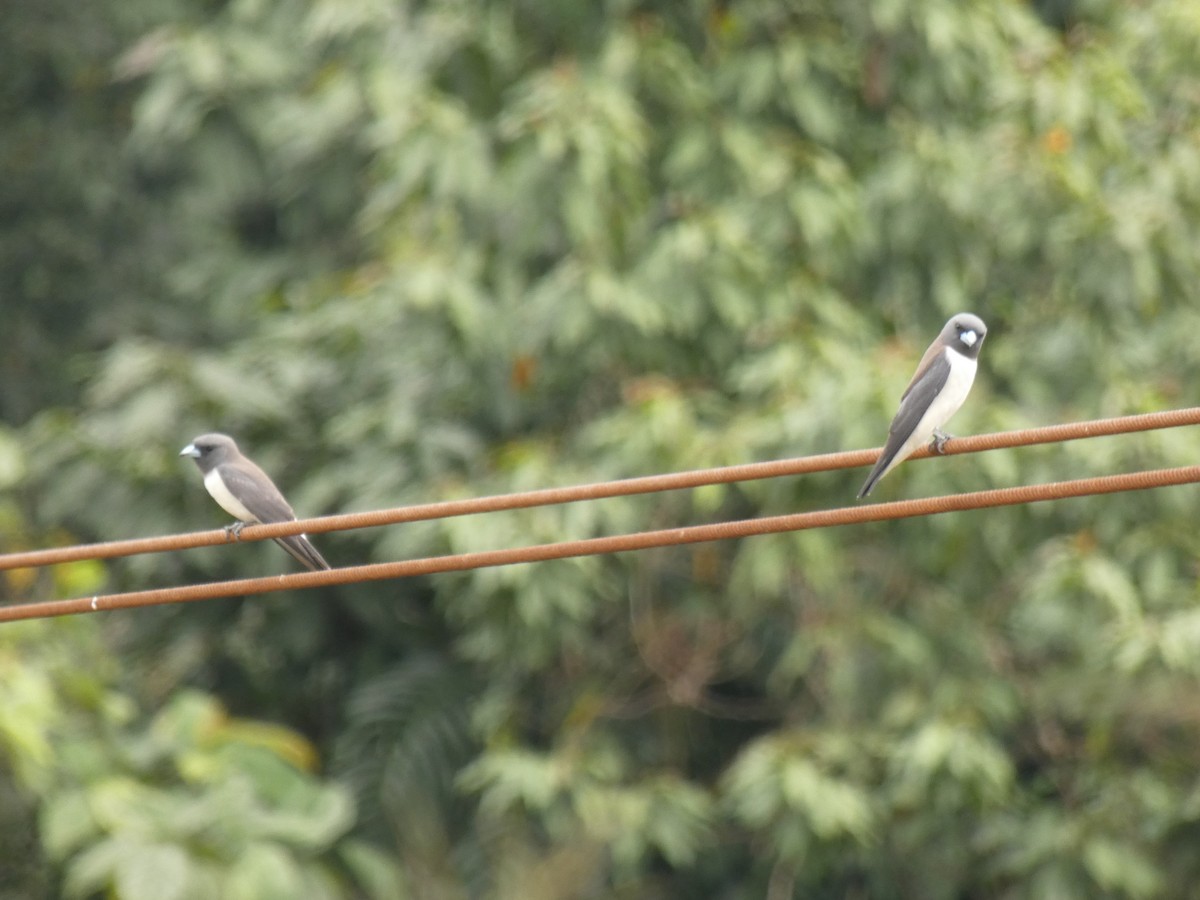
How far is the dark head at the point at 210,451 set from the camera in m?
7.73

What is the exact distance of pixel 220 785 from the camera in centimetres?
859

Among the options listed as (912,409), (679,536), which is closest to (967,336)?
(912,409)

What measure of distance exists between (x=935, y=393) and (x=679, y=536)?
1356mm

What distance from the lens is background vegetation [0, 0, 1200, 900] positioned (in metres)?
8.63

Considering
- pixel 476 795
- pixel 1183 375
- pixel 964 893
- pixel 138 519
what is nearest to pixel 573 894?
pixel 476 795

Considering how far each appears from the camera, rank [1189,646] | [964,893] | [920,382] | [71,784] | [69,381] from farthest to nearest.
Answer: [69,381] < [964,893] < [71,784] < [1189,646] < [920,382]

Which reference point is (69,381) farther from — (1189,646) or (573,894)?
(1189,646)

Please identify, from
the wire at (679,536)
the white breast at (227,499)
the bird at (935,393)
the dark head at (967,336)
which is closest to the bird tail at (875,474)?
the bird at (935,393)

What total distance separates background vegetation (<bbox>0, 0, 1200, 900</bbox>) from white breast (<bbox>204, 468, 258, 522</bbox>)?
4.23ft

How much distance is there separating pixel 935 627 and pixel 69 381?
288 inches

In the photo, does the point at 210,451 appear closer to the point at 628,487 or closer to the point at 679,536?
the point at 628,487

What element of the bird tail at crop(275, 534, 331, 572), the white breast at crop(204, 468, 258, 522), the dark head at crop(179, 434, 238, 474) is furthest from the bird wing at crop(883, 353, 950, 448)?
the dark head at crop(179, 434, 238, 474)

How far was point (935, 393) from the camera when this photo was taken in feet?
21.7

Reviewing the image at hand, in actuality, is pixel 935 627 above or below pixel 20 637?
below
